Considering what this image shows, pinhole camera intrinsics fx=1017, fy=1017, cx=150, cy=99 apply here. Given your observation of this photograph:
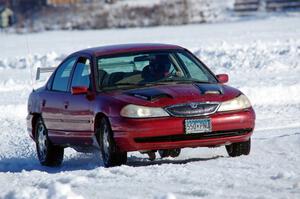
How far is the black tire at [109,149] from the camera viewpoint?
10516 millimetres

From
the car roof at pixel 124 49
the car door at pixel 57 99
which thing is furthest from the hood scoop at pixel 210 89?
the car door at pixel 57 99

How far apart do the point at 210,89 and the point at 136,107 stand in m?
0.94

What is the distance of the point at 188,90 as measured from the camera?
1073cm

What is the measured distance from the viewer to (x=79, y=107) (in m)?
11.4

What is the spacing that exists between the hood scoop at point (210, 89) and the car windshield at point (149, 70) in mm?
328

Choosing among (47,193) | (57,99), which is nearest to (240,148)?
(57,99)

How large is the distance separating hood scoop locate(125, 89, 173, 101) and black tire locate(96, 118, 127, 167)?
1.38ft

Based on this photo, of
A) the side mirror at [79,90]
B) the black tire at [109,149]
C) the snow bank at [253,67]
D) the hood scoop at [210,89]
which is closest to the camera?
the black tire at [109,149]

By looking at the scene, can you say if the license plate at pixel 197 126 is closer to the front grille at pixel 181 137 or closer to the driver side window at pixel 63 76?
the front grille at pixel 181 137

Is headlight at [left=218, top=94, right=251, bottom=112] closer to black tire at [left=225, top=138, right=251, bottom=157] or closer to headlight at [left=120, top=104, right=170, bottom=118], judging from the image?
black tire at [left=225, top=138, right=251, bottom=157]

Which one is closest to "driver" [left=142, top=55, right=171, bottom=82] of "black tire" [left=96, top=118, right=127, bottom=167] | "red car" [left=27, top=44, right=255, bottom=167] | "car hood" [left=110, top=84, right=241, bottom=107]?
"red car" [left=27, top=44, right=255, bottom=167]

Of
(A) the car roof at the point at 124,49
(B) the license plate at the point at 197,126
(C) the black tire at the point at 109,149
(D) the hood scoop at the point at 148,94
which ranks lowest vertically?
(C) the black tire at the point at 109,149

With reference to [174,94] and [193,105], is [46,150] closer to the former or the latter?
[174,94]

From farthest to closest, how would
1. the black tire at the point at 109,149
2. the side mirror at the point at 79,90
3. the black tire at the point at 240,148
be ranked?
the side mirror at the point at 79,90, the black tire at the point at 240,148, the black tire at the point at 109,149
